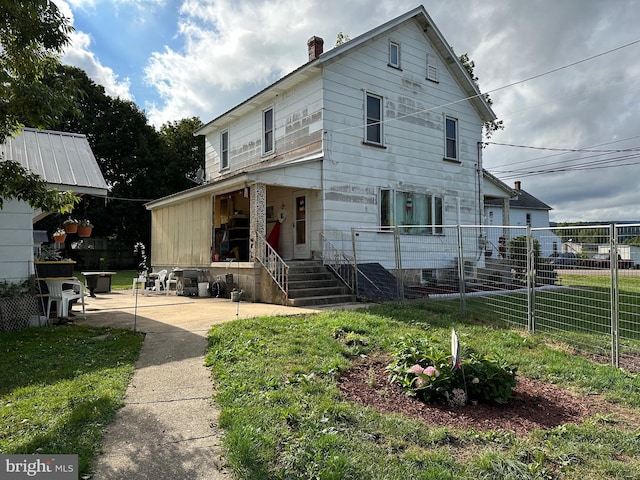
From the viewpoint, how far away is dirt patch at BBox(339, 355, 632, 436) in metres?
3.57

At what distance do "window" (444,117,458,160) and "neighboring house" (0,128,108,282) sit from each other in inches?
487

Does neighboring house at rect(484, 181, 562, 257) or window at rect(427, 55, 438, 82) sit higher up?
window at rect(427, 55, 438, 82)

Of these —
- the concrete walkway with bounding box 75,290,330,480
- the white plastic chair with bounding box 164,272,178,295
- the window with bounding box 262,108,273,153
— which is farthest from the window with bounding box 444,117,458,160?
the concrete walkway with bounding box 75,290,330,480

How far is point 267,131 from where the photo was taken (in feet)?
49.8

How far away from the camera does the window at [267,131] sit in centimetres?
1503

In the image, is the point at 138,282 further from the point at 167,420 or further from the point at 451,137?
the point at 451,137

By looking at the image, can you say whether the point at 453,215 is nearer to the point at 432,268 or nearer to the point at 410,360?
the point at 432,268

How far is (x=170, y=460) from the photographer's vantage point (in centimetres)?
300

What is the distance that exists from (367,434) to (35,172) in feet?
27.6

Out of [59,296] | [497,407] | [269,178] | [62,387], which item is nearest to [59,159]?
[59,296]

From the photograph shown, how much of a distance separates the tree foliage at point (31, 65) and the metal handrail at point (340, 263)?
7757 mm

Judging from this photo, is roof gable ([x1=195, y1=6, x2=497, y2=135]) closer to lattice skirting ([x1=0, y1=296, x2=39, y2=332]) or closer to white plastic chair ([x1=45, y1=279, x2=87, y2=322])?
white plastic chair ([x1=45, y1=279, x2=87, y2=322])

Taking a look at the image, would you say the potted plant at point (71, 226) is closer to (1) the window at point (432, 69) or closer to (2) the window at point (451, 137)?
(1) the window at point (432, 69)

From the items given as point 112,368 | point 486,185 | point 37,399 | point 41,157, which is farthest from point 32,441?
point 486,185
